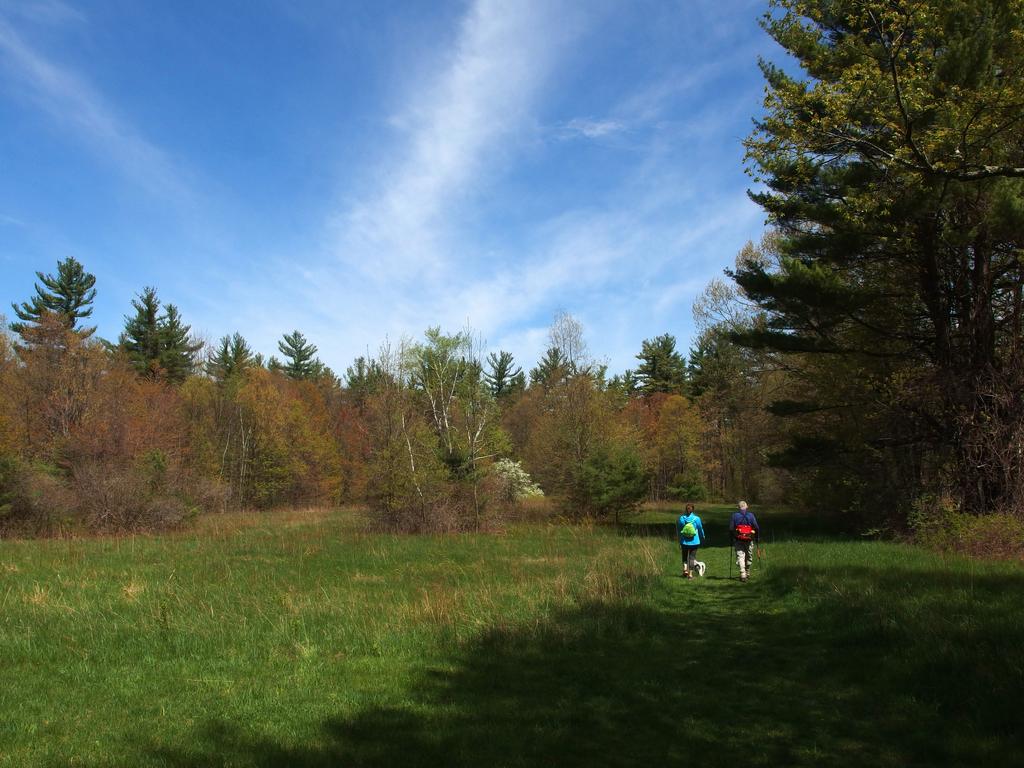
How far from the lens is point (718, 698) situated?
20.9 feet

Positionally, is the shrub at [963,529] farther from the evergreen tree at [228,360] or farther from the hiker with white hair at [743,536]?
the evergreen tree at [228,360]

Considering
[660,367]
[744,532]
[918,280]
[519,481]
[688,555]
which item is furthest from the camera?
[660,367]

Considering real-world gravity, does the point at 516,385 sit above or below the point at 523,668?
above

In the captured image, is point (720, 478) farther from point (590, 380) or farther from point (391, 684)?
point (391, 684)

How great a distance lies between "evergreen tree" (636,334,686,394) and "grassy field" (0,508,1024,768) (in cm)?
5252

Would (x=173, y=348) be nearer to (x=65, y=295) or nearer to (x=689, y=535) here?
(x=65, y=295)

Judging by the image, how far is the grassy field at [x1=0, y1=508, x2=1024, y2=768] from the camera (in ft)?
16.9

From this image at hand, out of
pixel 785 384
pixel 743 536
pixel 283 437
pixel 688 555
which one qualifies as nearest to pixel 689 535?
pixel 688 555

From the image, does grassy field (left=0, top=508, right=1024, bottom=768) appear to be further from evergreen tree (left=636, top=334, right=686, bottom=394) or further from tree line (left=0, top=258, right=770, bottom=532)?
evergreen tree (left=636, top=334, right=686, bottom=394)

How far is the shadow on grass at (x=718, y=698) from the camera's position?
5.01m

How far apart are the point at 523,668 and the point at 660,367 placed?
202ft

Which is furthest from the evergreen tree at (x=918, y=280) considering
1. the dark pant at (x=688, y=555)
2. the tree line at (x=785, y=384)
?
the dark pant at (x=688, y=555)

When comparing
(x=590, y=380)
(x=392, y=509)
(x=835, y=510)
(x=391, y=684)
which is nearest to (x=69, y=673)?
(x=391, y=684)

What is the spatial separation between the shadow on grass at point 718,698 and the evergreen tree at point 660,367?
5670cm
